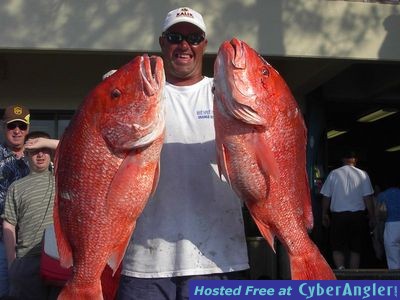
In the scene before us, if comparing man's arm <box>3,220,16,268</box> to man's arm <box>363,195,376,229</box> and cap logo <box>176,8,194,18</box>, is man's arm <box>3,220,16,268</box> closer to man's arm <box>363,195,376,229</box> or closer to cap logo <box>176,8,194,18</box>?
cap logo <box>176,8,194,18</box>

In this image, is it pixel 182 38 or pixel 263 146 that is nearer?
pixel 263 146

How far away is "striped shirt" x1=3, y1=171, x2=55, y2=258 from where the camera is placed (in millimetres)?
4266

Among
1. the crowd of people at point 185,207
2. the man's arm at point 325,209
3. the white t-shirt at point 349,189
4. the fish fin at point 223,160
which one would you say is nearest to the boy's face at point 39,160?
the crowd of people at point 185,207

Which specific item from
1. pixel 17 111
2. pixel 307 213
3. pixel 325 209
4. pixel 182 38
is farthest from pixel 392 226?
pixel 182 38

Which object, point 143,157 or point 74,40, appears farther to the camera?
point 74,40

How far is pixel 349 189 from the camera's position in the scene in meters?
8.32

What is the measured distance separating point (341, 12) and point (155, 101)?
6.25 meters

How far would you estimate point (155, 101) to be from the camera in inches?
86.8

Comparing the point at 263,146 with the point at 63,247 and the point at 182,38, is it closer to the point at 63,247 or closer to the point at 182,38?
the point at 182,38

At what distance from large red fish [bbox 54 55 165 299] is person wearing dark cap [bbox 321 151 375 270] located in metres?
6.50

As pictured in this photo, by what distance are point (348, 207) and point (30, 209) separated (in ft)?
17.2

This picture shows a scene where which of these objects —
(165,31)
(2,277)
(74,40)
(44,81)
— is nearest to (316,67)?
(74,40)

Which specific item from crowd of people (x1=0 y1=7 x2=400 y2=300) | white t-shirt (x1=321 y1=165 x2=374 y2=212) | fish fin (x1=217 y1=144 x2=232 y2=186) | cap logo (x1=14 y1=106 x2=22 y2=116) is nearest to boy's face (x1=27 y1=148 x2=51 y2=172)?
cap logo (x1=14 y1=106 x2=22 y2=116)

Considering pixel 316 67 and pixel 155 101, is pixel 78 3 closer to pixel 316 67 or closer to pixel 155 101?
pixel 316 67
